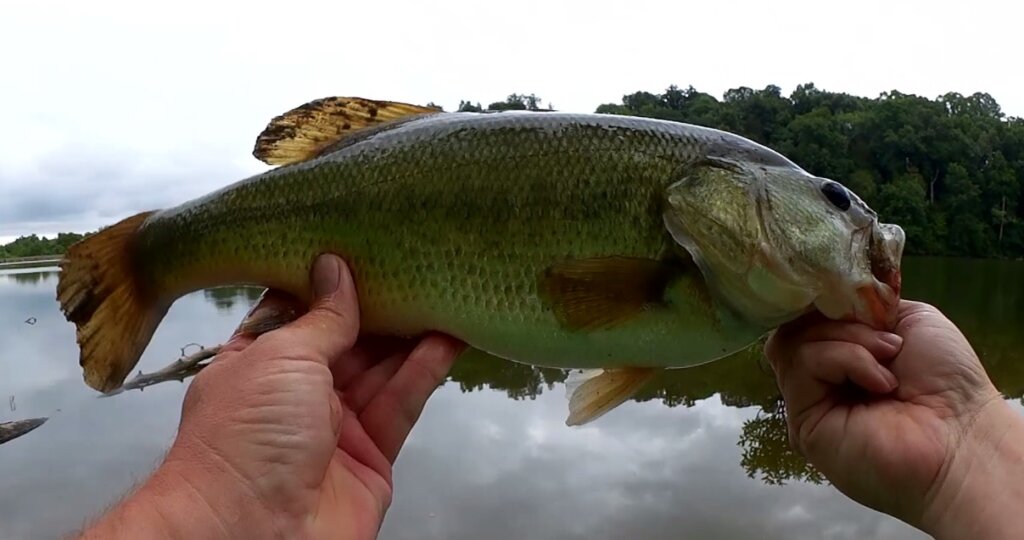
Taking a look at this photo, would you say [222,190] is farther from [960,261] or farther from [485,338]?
[960,261]

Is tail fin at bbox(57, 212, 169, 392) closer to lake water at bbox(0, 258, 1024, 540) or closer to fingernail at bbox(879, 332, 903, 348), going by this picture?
fingernail at bbox(879, 332, 903, 348)

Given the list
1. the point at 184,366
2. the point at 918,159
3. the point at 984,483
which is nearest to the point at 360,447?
the point at 984,483

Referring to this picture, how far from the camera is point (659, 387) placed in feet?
70.2

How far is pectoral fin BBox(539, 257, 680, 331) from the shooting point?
243 centimetres

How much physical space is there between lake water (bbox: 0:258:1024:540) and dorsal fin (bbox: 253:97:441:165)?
7.56 m

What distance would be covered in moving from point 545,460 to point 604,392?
1413 centimetres

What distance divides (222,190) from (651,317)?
181 cm

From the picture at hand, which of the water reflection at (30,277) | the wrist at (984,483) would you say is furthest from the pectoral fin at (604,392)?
the water reflection at (30,277)

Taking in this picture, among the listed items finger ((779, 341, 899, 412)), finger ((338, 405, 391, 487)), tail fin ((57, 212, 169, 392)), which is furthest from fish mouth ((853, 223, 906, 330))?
tail fin ((57, 212, 169, 392))

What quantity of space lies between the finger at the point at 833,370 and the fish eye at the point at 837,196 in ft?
1.59

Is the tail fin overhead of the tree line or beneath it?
overhead

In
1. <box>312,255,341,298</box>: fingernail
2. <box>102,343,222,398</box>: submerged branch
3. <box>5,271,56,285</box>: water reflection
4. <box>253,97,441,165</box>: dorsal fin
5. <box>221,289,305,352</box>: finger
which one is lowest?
<box>5,271,56,285</box>: water reflection

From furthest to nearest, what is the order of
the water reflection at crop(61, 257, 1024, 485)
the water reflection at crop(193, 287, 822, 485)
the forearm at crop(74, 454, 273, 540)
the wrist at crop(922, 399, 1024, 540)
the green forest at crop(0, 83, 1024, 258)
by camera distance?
the green forest at crop(0, 83, 1024, 258) < the water reflection at crop(61, 257, 1024, 485) < the water reflection at crop(193, 287, 822, 485) < the wrist at crop(922, 399, 1024, 540) < the forearm at crop(74, 454, 273, 540)

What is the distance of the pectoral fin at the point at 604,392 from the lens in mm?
2689
